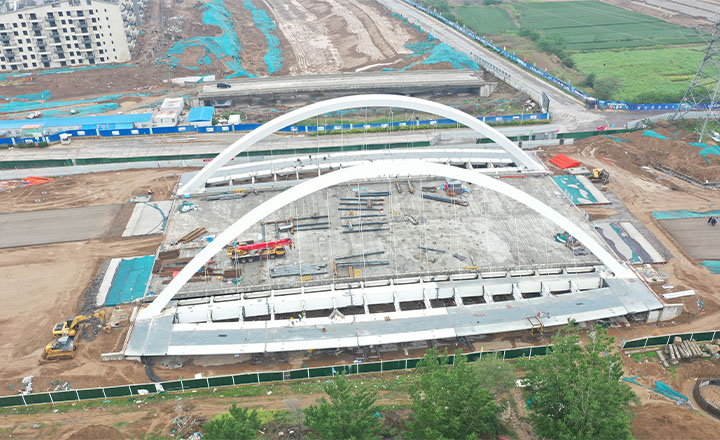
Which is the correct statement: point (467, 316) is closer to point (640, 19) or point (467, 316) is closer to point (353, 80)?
point (353, 80)

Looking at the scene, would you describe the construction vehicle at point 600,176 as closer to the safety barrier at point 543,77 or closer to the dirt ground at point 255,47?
the safety barrier at point 543,77

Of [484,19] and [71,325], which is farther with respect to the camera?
[484,19]

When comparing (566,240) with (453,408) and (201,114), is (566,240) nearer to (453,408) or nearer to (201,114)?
(453,408)

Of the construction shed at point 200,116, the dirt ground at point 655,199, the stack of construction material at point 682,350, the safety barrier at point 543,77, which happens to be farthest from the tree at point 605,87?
the construction shed at point 200,116

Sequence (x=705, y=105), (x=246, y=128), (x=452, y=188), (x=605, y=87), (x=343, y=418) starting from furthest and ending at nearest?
(x=605, y=87) → (x=705, y=105) → (x=246, y=128) → (x=452, y=188) → (x=343, y=418)

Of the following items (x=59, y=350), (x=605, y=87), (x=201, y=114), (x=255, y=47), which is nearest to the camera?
(x=59, y=350)

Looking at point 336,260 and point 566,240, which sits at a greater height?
point 566,240

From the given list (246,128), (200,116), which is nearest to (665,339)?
(246,128)
